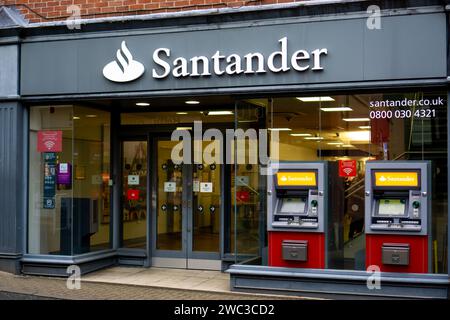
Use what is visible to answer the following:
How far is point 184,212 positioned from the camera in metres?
10.3

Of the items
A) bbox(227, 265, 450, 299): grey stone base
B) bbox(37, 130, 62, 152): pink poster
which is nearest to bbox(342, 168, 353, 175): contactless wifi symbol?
bbox(227, 265, 450, 299): grey stone base

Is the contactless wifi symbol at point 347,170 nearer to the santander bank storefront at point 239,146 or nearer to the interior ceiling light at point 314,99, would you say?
the santander bank storefront at point 239,146

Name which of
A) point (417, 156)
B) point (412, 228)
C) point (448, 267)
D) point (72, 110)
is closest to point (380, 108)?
point (417, 156)

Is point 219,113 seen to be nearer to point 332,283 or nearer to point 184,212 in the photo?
point 184,212

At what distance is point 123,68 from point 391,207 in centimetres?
440

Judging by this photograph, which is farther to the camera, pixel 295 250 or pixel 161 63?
pixel 161 63

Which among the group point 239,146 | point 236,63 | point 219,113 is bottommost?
point 239,146

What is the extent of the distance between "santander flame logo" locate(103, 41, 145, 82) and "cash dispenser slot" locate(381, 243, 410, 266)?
431cm

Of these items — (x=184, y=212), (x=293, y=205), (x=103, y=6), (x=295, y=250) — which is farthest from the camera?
(x=184, y=212)

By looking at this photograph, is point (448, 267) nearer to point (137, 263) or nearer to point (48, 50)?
point (137, 263)

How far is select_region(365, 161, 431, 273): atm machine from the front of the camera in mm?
7578

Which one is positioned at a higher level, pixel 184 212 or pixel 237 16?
pixel 237 16

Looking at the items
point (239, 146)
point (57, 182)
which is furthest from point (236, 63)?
point (57, 182)

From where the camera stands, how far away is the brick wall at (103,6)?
8.86 meters
